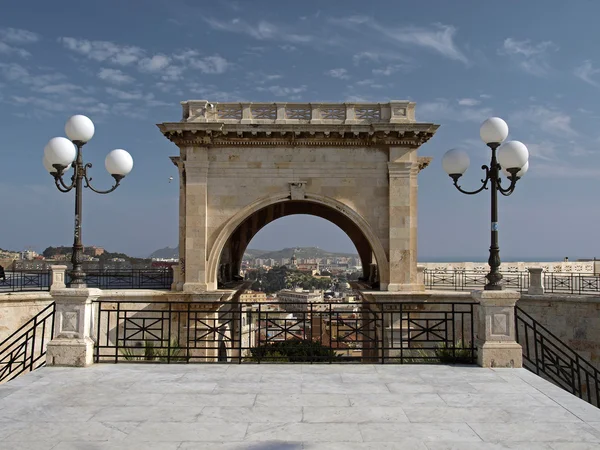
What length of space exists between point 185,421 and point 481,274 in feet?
73.4

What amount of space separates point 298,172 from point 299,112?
6.59 feet

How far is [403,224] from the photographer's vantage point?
17.6 m

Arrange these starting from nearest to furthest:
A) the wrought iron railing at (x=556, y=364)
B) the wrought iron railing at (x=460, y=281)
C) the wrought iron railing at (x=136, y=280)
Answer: the wrought iron railing at (x=556, y=364) < the wrought iron railing at (x=136, y=280) < the wrought iron railing at (x=460, y=281)

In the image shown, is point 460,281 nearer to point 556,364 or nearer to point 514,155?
point 556,364

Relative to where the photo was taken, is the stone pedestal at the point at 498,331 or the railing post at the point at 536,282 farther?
the railing post at the point at 536,282

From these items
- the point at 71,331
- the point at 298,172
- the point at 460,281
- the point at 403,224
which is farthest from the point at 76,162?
the point at 460,281

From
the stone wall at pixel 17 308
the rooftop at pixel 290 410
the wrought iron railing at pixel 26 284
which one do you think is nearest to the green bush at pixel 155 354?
the rooftop at pixel 290 410

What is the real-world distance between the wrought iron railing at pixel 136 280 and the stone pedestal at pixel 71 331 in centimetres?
1260

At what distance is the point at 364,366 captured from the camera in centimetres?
857

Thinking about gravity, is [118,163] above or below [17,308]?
above

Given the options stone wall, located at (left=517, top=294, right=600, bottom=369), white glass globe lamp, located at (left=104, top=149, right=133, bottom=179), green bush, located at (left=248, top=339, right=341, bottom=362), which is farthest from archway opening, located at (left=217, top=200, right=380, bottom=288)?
white glass globe lamp, located at (left=104, top=149, right=133, bottom=179)

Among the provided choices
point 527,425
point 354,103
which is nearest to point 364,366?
point 527,425

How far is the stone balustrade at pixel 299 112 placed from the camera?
17.5 m

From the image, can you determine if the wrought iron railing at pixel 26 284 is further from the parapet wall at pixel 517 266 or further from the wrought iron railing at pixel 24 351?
the parapet wall at pixel 517 266
